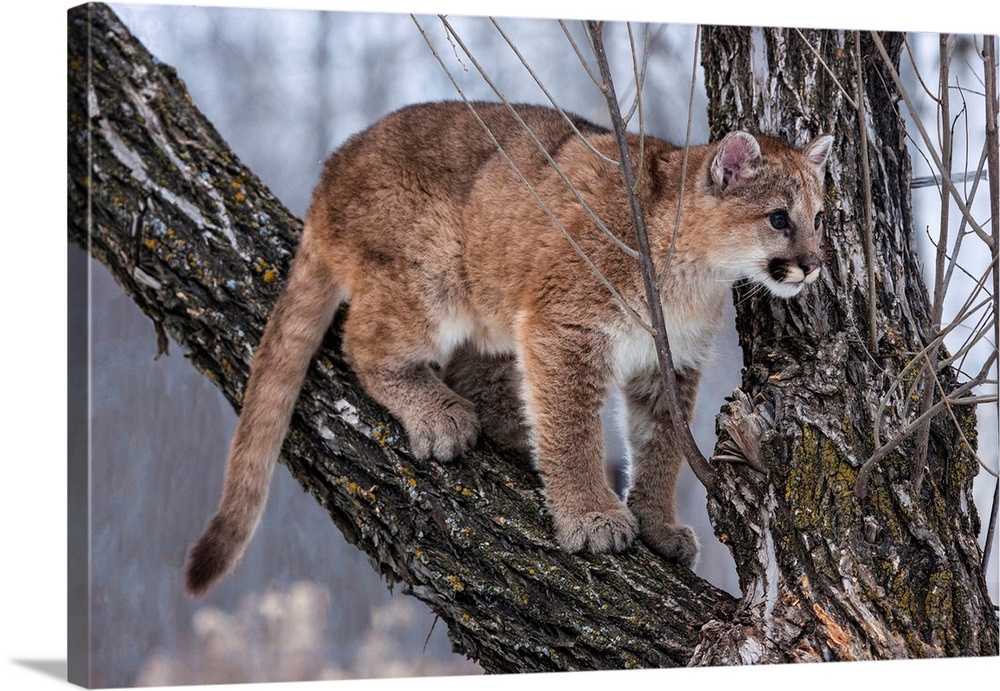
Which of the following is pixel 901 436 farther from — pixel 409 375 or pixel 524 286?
pixel 409 375

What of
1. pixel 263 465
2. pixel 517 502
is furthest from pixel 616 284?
pixel 263 465

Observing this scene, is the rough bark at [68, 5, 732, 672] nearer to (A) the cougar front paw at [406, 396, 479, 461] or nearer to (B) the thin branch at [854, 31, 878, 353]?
(A) the cougar front paw at [406, 396, 479, 461]

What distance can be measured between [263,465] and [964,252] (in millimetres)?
2999

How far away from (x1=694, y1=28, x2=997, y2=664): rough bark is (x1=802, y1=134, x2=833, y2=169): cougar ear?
0.18 meters

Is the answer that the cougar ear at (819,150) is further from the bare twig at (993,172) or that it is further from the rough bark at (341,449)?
the rough bark at (341,449)

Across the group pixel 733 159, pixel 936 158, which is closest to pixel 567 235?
pixel 733 159

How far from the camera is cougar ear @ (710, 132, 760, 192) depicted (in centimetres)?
418

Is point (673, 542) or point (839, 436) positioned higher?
point (839, 436)

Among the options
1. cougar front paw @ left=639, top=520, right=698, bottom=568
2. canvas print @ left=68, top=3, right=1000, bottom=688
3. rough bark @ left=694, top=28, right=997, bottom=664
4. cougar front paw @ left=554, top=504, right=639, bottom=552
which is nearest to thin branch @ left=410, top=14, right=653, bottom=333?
canvas print @ left=68, top=3, right=1000, bottom=688

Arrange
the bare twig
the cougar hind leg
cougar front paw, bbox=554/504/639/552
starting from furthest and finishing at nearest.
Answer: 1. the bare twig
2. the cougar hind leg
3. cougar front paw, bbox=554/504/639/552

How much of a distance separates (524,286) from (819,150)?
1.24 m

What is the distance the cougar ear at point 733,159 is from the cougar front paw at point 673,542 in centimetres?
132

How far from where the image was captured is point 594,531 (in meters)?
3.99

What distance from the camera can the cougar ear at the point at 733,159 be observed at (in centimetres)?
418
